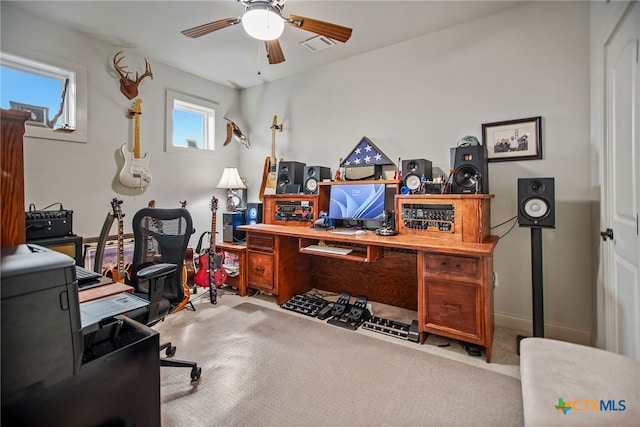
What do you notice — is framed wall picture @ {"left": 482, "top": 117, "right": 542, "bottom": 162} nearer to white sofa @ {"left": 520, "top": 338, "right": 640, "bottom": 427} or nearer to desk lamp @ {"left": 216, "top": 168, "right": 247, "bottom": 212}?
white sofa @ {"left": 520, "top": 338, "right": 640, "bottom": 427}

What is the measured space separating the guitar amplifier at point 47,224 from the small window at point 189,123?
1662 mm

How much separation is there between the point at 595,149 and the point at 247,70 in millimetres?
3475

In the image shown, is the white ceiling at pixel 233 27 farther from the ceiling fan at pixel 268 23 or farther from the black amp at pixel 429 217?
the black amp at pixel 429 217

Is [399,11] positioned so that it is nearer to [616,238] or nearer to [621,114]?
[621,114]

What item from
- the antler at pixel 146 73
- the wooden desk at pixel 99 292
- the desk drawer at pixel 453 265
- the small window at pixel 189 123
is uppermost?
the antler at pixel 146 73

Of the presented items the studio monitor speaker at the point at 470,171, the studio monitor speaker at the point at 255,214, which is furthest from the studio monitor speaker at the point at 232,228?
the studio monitor speaker at the point at 470,171

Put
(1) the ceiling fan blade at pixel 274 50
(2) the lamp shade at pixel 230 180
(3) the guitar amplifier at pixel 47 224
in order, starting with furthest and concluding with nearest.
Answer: (2) the lamp shade at pixel 230 180
(1) the ceiling fan blade at pixel 274 50
(3) the guitar amplifier at pixel 47 224

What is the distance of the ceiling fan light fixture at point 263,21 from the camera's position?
1.78 m

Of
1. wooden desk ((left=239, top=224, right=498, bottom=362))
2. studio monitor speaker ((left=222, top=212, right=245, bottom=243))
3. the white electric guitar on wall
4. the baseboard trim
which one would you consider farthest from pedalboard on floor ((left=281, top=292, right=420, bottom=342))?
the white electric guitar on wall

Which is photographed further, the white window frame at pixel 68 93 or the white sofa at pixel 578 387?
the white window frame at pixel 68 93

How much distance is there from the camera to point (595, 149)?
2018 millimetres

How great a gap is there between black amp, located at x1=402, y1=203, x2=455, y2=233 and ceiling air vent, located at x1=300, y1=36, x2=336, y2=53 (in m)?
1.76

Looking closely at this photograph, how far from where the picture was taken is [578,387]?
982 millimetres

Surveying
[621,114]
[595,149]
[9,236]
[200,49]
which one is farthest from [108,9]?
[595,149]
